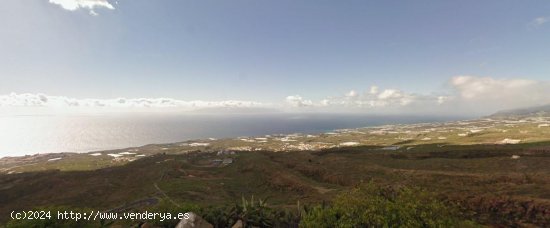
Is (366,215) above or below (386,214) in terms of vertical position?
below

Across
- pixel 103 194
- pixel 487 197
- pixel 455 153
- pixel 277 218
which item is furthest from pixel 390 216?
pixel 455 153

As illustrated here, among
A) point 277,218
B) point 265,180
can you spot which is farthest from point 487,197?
point 265,180

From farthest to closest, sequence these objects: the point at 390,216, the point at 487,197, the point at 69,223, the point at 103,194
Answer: the point at 103,194, the point at 487,197, the point at 69,223, the point at 390,216

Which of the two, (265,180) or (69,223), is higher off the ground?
(69,223)

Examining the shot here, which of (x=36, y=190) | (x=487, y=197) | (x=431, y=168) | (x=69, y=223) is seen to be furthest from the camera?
(x=36, y=190)

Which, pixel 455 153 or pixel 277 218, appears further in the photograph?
pixel 455 153

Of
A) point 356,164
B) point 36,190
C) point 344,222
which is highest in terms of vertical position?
point 344,222

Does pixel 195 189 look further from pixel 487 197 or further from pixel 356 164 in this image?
pixel 487 197

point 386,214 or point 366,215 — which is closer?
point 386,214

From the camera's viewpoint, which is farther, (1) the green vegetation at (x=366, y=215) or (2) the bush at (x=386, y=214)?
(1) the green vegetation at (x=366, y=215)

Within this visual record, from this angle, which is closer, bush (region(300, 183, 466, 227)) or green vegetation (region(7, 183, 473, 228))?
bush (region(300, 183, 466, 227))
